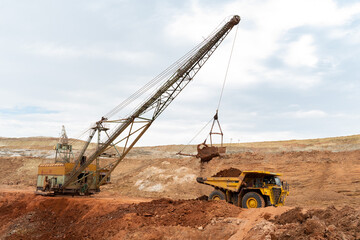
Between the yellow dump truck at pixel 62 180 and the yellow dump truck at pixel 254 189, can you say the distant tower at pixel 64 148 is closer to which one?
the yellow dump truck at pixel 62 180

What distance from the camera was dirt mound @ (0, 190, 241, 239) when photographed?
12047mm

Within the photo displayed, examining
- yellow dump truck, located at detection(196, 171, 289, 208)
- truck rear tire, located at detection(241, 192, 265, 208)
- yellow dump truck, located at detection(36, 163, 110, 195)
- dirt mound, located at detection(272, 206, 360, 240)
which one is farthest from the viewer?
yellow dump truck, located at detection(36, 163, 110, 195)

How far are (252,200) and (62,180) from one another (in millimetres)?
13532

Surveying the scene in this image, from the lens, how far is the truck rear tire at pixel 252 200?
13938 mm

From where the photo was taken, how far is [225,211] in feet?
39.1

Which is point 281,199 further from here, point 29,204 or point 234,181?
point 29,204

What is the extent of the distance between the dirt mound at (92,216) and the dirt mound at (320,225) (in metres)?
2.84

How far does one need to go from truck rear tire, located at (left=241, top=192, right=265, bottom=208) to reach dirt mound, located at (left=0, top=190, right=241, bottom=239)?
193 cm

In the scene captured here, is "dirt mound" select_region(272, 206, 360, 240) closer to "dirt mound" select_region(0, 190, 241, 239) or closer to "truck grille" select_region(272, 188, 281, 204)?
"dirt mound" select_region(0, 190, 241, 239)

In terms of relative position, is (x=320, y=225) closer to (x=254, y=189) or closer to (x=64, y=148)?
(x=254, y=189)

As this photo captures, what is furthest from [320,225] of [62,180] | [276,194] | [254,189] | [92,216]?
[62,180]

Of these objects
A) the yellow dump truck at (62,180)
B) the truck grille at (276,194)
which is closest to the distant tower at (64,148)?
the yellow dump truck at (62,180)

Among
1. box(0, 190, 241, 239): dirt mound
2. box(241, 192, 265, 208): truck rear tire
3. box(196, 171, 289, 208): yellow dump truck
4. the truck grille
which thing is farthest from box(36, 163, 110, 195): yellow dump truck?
the truck grille

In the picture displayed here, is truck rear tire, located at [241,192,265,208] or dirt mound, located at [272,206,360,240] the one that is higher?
dirt mound, located at [272,206,360,240]
